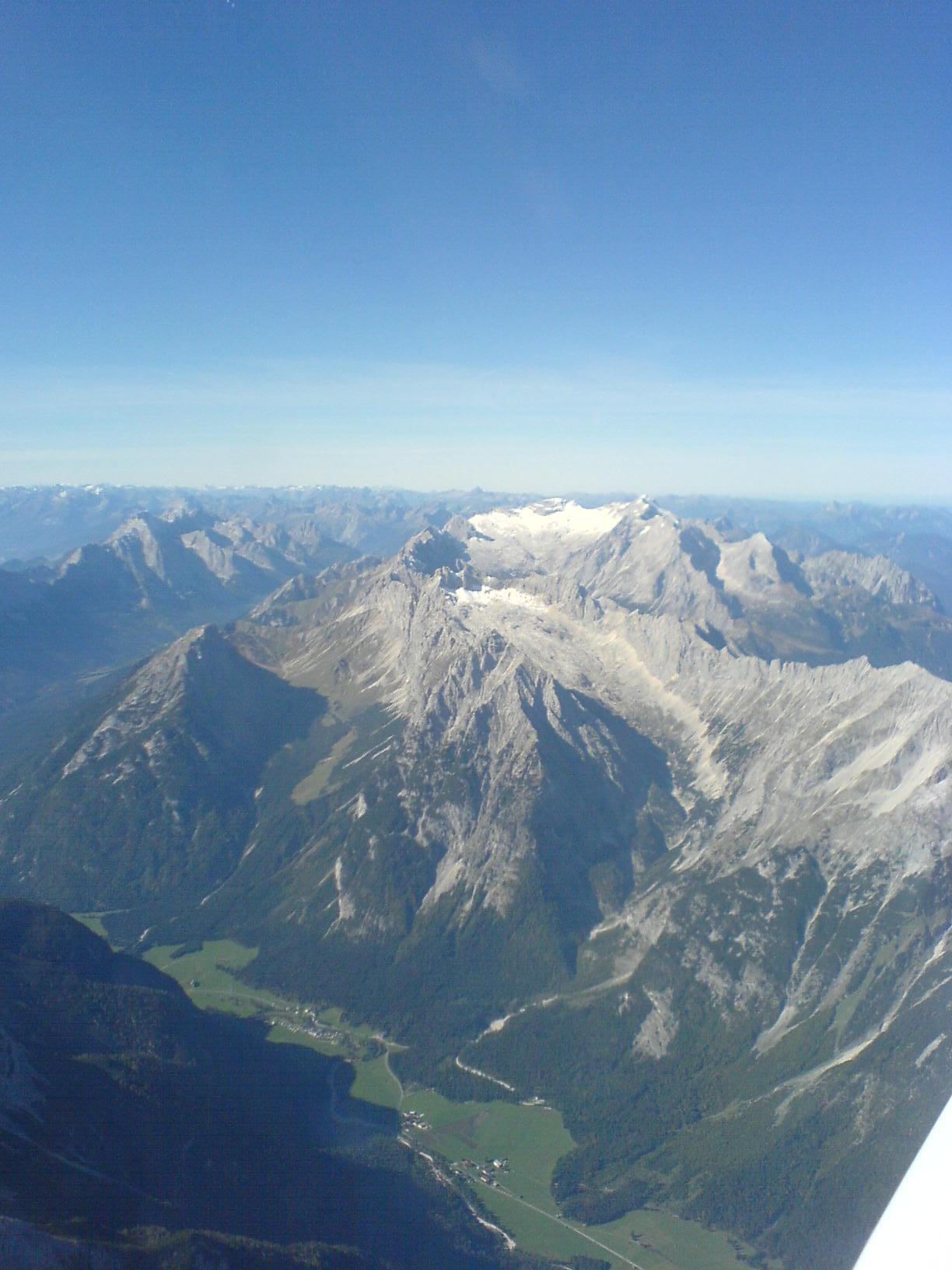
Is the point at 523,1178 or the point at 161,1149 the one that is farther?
the point at 523,1178

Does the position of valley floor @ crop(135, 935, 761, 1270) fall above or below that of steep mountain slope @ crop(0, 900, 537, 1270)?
below

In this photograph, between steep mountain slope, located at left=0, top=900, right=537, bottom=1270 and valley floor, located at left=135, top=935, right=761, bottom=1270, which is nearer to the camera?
steep mountain slope, located at left=0, top=900, right=537, bottom=1270

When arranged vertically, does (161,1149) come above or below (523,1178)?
above

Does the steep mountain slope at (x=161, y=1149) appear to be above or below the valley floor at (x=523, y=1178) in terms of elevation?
above

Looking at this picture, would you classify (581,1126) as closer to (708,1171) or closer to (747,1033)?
(708,1171)

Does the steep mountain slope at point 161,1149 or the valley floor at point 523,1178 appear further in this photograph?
the valley floor at point 523,1178

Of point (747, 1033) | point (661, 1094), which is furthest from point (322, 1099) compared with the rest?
point (747, 1033)

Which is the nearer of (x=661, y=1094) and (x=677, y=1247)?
(x=677, y=1247)

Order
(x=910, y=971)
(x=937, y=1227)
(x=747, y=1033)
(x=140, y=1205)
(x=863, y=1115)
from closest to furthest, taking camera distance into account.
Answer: (x=937, y=1227)
(x=140, y=1205)
(x=863, y=1115)
(x=910, y=971)
(x=747, y=1033)
